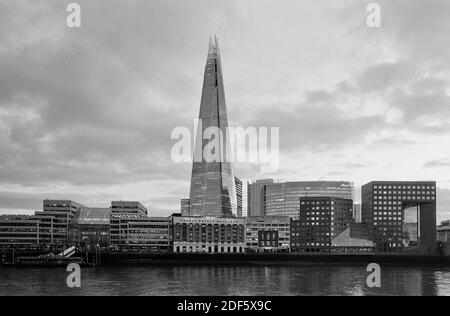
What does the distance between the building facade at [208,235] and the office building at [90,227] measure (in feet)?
98.0

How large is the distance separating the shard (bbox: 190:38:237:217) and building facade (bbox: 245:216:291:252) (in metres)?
15.7

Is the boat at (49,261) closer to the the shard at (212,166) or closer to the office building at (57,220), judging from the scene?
the office building at (57,220)

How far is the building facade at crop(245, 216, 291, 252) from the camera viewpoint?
A: 163 m

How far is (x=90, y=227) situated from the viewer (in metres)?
180

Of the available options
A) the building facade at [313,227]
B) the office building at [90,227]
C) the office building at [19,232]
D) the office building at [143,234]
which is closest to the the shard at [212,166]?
the office building at [143,234]

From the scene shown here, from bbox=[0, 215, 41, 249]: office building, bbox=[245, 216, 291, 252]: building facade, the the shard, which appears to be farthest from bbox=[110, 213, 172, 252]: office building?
bbox=[245, 216, 291, 252]: building facade

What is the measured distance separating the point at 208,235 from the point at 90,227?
159ft

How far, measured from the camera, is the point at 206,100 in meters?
177

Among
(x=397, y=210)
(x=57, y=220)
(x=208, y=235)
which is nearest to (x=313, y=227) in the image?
(x=397, y=210)

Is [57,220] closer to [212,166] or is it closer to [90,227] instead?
[90,227]

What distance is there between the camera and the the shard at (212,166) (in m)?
176

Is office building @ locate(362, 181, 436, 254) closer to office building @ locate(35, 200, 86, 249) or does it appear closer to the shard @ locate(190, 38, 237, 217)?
the shard @ locate(190, 38, 237, 217)
